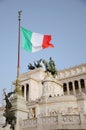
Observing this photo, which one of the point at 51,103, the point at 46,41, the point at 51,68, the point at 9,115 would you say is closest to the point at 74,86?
the point at 51,68

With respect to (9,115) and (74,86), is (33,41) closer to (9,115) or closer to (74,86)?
(9,115)

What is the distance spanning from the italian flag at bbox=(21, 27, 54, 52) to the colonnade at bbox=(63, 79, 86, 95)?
40.7 meters

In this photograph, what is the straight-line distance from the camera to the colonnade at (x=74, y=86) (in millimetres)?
64994

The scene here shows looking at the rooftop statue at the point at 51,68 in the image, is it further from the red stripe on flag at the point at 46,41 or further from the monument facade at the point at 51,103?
the red stripe on flag at the point at 46,41

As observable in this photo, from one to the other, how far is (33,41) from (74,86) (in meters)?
44.1

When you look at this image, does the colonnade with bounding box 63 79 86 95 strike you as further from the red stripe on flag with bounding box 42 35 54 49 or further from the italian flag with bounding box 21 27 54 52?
the italian flag with bounding box 21 27 54 52

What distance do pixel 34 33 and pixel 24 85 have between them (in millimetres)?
36993

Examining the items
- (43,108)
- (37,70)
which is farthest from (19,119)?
(37,70)

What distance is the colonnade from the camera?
2559 inches

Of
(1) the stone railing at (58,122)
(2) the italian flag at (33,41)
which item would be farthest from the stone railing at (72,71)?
(1) the stone railing at (58,122)

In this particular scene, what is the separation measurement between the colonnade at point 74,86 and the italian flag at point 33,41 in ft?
133

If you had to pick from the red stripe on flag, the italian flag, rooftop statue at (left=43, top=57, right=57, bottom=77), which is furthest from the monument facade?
rooftop statue at (left=43, top=57, right=57, bottom=77)

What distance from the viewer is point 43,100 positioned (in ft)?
112

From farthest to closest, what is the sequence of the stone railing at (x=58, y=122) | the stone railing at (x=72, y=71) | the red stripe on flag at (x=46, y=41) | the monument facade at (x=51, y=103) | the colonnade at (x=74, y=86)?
the stone railing at (x=72, y=71) < the colonnade at (x=74, y=86) < the red stripe on flag at (x=46, y=41) < the monument facade at (x=51, y=103) < the stone railing at (x=58, y=122)
